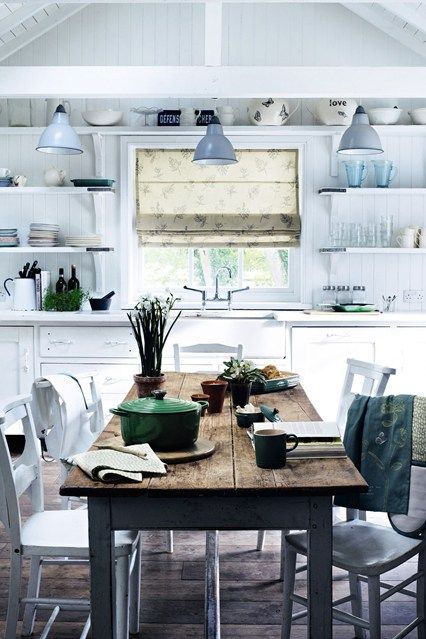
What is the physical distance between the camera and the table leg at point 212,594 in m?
2.88

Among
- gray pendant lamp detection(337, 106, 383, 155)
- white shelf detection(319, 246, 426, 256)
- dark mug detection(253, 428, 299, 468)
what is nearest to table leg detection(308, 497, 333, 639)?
dark mug detection(253, 428, 299, 468)

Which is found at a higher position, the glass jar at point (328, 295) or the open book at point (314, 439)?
the glass jar at point (328, 295)

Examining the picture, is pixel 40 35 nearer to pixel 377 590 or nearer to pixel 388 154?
pixel 388 154

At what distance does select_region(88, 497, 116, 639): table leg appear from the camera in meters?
2.01

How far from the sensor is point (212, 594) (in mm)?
3078

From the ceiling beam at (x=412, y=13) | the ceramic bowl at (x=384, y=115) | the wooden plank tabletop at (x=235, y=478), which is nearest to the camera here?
the wooden plank tabletop at (x=235, y=478)

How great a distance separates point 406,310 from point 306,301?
0.79m

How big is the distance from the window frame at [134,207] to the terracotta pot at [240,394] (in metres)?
3.27

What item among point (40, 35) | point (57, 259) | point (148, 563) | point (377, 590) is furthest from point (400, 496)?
point (40, 35)

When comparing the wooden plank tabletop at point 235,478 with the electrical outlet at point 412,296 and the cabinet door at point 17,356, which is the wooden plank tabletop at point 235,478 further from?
the electrical outlet at point 412,296

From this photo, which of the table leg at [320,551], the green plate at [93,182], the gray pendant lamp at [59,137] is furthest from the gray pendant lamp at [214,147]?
the table leg at [320,551]

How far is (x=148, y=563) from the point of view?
12.1ft

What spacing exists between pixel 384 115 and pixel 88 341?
A: 2.82 meters

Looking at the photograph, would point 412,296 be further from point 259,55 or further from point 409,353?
point 259,55
